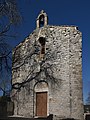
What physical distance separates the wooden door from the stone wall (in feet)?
0.96

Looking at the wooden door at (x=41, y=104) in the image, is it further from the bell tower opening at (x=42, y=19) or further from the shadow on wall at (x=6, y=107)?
the bell tower opening at (x=42, y=19)

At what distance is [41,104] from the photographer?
742 inches

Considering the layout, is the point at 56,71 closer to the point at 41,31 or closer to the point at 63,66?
the point at 63,66

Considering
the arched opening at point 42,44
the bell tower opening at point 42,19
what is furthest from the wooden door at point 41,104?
the bell tower opening at point 42,19

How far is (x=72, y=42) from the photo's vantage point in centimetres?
1894

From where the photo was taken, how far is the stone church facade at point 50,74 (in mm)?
18141

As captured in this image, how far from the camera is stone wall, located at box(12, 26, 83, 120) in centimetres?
1811

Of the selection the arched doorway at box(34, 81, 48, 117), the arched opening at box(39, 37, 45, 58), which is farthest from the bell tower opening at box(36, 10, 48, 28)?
the arched doorway at box(34, 81, 48, 117)

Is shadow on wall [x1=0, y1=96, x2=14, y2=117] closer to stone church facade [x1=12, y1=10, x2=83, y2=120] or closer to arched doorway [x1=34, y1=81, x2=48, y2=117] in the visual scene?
stone church facade [x1=12, y1=10, x2=83, y2=120]

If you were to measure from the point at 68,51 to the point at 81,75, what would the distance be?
1.96m

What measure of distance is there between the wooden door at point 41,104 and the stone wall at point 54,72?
29 centimetres

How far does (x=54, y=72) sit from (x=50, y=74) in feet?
1.09

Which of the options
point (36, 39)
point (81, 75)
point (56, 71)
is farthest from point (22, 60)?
point (81, 75)

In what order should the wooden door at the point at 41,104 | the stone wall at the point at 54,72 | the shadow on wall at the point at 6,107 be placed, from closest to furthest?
the stone wall at the point at 54,72 → the wooden door at the point at 41,104 → the shadow on wall at the point at 6,107
